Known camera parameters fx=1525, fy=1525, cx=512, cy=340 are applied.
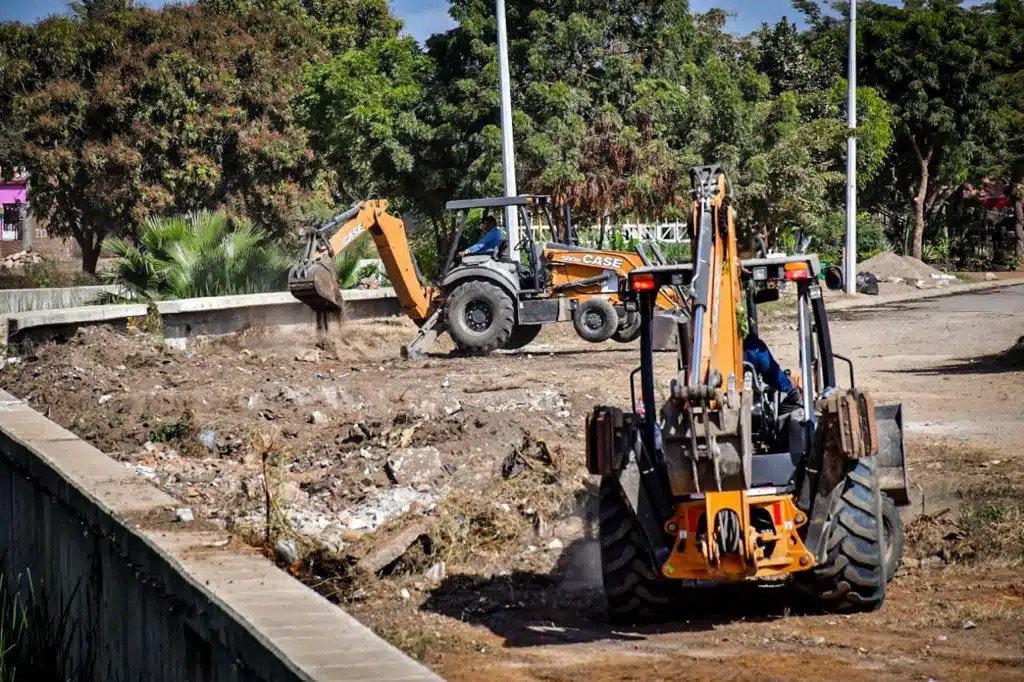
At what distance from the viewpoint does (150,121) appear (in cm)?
4066

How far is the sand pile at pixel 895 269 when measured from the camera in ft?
149

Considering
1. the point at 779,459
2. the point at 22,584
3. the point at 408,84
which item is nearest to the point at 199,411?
the point at 22,584

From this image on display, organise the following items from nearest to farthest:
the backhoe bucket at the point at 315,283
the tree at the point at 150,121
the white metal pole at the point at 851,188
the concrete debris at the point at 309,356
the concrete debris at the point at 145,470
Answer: the concrete debris at the point at 145,470 < the backhoe bucket at the point at 315,283 < the concrete debris at the point at 309,356 < the white metal pole at the point at 851,188 < the tree at the point at 150,121

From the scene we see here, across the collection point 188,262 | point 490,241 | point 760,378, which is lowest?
point 760,378

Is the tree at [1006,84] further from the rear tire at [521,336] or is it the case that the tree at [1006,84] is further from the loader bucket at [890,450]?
the loader bucket at [890,450]

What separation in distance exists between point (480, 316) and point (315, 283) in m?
2.58

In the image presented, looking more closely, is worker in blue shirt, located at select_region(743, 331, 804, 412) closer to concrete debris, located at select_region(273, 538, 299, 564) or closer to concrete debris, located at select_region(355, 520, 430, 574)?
concrete debris, located at select_region(355, 520, 430, 574)

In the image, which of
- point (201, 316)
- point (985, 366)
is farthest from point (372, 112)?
point (985, 366)

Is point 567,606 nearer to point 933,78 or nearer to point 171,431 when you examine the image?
point 171,431

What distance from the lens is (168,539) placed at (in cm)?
629

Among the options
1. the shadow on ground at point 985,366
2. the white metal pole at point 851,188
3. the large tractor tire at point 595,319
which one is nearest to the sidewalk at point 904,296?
the white metal pole at point 851,188

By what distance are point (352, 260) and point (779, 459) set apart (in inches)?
807

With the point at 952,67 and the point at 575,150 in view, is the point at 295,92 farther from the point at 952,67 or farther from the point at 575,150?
the point at 952,67

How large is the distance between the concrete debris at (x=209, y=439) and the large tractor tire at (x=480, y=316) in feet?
27.3
